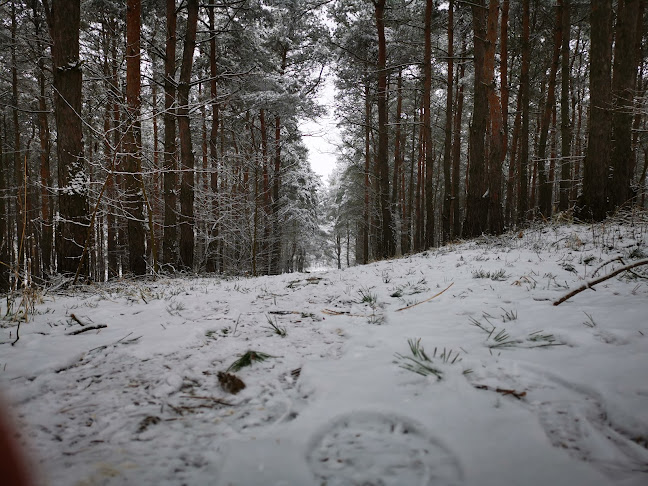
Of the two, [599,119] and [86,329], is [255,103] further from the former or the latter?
[86,329]

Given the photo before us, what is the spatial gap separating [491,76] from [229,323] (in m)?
9.42

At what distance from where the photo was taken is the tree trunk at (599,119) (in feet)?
20.6

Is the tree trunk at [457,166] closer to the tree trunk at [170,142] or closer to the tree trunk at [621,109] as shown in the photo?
the tree trunk at [621,109]

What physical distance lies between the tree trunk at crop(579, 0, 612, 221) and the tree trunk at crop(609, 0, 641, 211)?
251 mm

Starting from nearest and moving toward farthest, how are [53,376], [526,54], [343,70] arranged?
1. [53,376]
2. [526,54]
3. [343,70]

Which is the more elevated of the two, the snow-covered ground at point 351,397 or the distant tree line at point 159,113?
the distant tree line at point 159,113

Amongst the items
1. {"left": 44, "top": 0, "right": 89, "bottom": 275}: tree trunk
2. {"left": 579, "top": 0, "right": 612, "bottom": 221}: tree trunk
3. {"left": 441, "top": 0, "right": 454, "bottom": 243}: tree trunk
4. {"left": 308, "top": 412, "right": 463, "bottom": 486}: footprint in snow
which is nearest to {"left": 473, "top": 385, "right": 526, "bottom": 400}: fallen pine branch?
{"left": 308, "top": 412, "right": 463, "bottom": 486}: footprint in snow

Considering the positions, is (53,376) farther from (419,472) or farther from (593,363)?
(593,363)

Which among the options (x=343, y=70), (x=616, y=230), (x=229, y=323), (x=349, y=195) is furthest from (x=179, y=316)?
(x=349, y=195)

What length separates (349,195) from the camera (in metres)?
26.8

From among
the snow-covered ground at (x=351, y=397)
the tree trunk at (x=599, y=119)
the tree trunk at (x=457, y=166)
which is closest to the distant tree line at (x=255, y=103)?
the tree trunk at (x=599, y=119)

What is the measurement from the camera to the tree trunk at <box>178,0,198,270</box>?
8648 millimetres

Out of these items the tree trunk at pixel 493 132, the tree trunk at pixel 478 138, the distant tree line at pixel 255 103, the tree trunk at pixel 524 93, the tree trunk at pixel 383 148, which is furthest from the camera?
the tree trunk at pixel 383 148

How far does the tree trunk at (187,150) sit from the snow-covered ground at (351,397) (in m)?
6.83
